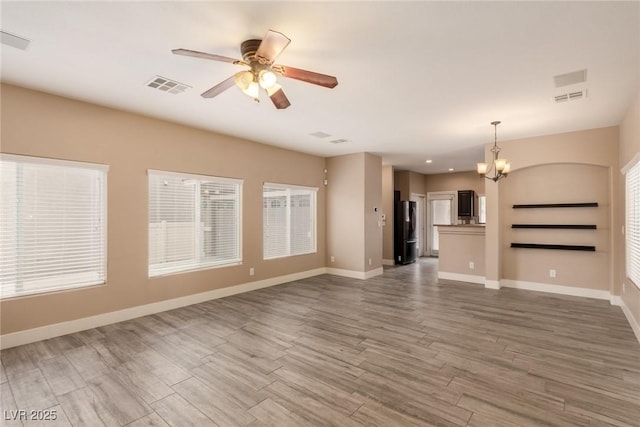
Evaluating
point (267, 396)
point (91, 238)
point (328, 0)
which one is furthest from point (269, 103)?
point (267, 396)

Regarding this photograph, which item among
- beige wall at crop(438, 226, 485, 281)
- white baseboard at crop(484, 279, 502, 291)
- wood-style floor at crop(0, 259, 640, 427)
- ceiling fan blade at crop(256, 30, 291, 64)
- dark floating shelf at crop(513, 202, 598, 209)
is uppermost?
ceiling fan blade at crop(256, 30, 291, 64)

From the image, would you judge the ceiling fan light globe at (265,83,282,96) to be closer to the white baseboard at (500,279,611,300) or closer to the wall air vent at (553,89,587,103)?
the wall air vent at (553,89,587,103)

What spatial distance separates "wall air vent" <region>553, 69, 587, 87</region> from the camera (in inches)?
119

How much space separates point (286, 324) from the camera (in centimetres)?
396

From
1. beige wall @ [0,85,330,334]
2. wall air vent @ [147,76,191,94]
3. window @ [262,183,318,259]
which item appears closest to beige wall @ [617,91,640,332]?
wall air vent @ [147,76,191,94]

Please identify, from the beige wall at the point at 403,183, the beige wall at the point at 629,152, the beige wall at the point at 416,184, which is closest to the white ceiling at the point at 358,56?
the beige wall at the point at 629,152

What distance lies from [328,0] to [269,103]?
6.57 ft

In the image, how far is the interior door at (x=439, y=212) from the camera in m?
10.4

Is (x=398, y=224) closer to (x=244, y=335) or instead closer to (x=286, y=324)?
(x=286, y=324)

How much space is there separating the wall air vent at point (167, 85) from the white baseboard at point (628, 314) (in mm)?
5814

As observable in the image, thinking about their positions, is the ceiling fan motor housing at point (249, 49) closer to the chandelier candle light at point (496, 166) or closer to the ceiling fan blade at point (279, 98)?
the ceiling fan blade at point (279, 98)

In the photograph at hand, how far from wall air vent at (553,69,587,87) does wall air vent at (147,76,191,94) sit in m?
3.90

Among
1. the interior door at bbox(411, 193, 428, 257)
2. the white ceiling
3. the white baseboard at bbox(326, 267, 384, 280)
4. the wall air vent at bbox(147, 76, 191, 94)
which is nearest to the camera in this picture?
the white ceiling

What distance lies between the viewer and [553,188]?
5.62 m
